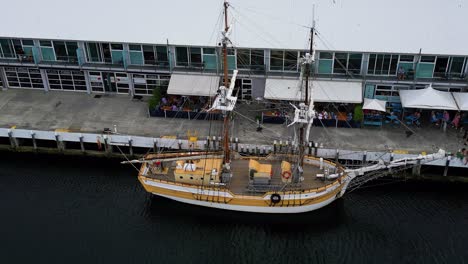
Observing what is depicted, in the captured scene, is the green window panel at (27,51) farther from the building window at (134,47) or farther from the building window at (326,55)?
the building window at (326,55)

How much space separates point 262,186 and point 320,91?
41.2ft

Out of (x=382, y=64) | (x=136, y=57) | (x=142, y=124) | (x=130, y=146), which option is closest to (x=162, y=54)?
(x=136, y=57)

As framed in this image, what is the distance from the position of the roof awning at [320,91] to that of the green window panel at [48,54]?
2224 centimetres

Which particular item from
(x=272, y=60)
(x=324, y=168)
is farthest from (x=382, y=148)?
(x=272, y=60)

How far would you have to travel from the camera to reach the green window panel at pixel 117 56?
5388cm

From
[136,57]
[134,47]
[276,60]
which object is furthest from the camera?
[136,57]

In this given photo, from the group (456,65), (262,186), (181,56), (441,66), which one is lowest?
(262,186)

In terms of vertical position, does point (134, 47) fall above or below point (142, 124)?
above

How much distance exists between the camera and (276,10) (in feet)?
181

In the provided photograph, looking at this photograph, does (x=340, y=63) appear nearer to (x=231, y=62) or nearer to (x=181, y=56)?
(x=231, y=62)

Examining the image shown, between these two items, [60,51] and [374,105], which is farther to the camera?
[60,51]

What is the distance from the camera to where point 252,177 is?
141ft

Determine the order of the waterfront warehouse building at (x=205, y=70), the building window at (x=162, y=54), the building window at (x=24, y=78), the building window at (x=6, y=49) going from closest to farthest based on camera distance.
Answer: the waterfront warehouse building at (x=205, y=70), the building window at (x=162, y=54), the building window at (x=6, y=49), the building window at (x=24, y=78)

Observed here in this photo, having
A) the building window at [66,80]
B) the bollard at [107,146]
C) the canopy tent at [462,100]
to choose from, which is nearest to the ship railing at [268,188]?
the bollard at [107,146]
